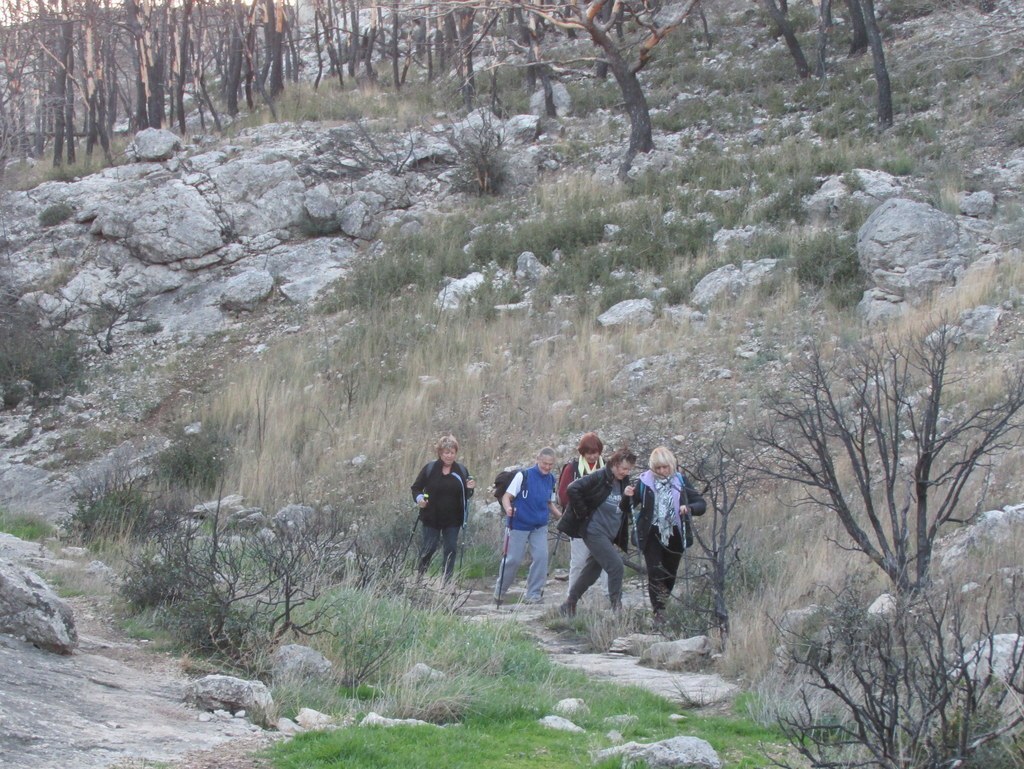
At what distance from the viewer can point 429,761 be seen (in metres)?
4.02

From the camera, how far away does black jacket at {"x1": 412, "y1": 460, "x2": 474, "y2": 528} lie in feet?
28.1

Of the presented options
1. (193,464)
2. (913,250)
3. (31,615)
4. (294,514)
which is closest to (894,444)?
(31,615)

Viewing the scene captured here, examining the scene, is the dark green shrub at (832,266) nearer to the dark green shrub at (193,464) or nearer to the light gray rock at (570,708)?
the dark green shrub at (193,464)

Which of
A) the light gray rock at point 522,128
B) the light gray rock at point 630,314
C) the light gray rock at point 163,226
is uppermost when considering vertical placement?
the light gray rock at point 522,128

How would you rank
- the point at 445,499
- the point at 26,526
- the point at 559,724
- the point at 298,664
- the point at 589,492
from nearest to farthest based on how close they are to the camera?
the point at 559,724, the point at 298,664, the point at 589,492, the point at 445,499, the point at 26,526

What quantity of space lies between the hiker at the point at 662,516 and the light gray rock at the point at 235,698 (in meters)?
3.53

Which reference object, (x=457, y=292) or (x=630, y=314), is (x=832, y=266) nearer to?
(x=630, y=314)

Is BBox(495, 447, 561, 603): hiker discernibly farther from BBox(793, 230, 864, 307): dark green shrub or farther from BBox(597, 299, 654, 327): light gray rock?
BBox(793, 230, 864, 307): dark green shrub

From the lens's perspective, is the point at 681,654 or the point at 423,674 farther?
the point at 681,654

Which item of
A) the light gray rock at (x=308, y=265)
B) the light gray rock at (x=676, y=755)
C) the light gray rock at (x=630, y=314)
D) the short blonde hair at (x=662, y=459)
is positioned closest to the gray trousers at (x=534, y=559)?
the short blonde hair at (x=662, y=459)

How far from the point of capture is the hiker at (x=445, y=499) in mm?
8562

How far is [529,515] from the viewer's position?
8.43 meters

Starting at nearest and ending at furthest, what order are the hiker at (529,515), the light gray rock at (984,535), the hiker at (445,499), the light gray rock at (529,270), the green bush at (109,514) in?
1. the light gray rock at (984,535)
2. the hiker at (529,515)
3. the hiker at (445,499)
4. the green bush at (109,514)
5. the light gray rock at (529,270)

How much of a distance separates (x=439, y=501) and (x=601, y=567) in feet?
5.05
